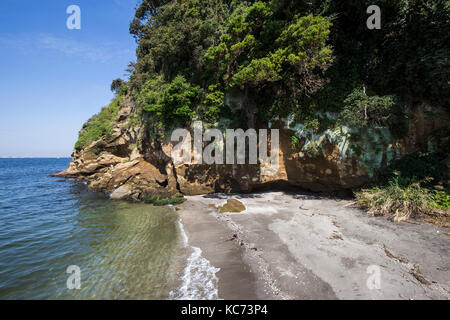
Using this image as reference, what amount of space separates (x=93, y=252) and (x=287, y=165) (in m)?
11.0

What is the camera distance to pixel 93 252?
22.4 feet

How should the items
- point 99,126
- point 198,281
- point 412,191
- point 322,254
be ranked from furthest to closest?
point 99,126
point 412,191
point 322,254
point 198,281

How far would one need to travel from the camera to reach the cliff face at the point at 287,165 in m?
9.10

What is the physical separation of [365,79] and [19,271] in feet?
54.8

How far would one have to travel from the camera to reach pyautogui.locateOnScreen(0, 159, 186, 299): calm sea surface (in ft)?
16.4

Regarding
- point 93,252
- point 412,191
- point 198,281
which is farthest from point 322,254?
point 93,252

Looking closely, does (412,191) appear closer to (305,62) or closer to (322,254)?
(322,254)

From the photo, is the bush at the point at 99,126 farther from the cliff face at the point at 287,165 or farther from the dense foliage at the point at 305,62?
the dense foliage at the point at 305,62

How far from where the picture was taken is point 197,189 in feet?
45.5

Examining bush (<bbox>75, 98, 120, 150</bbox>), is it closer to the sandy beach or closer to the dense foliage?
the dense foliage

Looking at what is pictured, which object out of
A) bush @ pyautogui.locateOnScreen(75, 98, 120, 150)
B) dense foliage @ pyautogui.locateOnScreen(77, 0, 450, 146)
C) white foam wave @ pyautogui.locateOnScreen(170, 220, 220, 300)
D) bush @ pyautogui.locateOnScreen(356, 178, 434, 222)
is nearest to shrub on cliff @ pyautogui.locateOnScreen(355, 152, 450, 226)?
bush @ pyautogui.locateOnScreen(356, 178, 434, 222)

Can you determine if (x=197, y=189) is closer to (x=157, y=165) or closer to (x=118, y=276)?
(x=157, y=165)

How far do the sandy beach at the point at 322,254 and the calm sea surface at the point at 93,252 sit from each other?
1.34 metres
